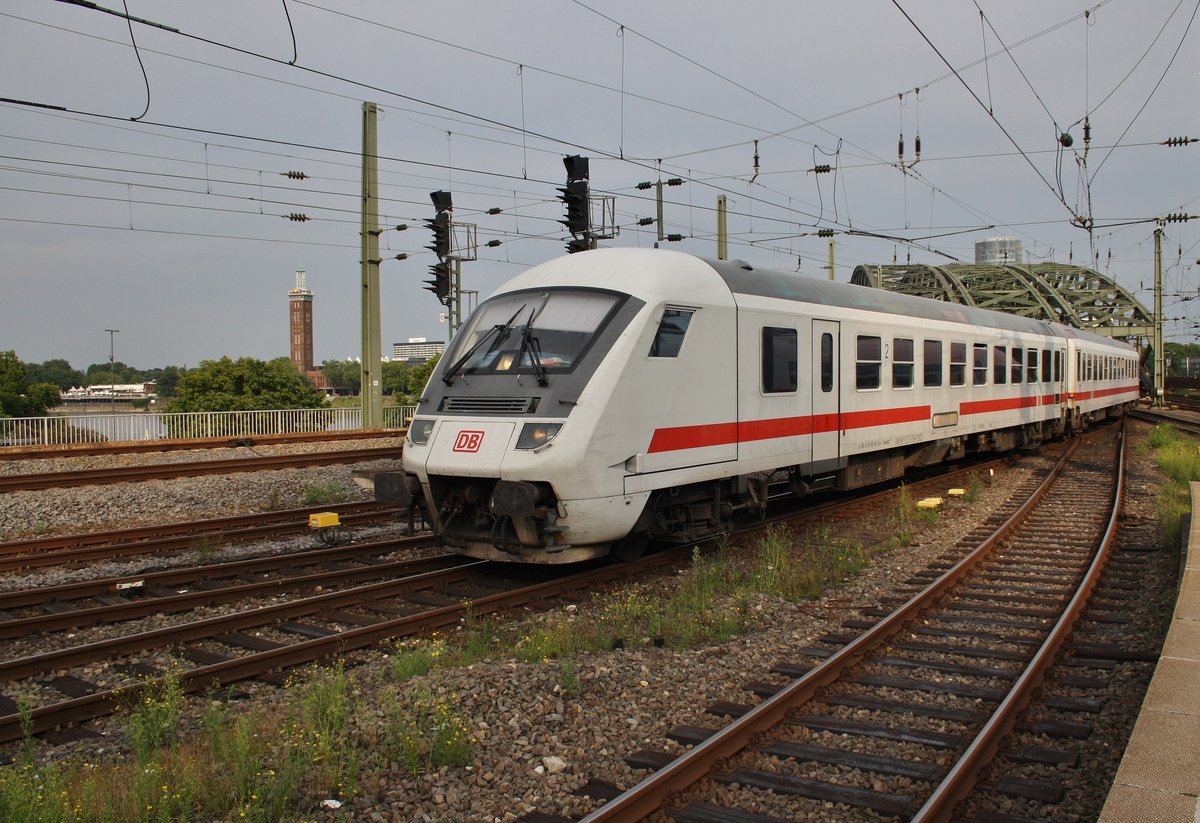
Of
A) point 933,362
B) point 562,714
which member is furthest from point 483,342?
point 933,362

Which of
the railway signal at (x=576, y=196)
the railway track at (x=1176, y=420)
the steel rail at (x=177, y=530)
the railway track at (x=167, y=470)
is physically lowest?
the steel rail at (x=177, y=530)

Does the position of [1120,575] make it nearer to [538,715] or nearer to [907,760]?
[907,760]

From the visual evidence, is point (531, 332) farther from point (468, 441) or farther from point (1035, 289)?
point (1035, 289)

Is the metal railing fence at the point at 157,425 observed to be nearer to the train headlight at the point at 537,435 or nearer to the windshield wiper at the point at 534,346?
the windshield wiper at the point at 534,346

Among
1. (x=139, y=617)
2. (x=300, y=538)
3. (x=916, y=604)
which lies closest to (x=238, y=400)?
(x=300, y=538)

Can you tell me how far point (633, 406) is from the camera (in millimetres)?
8188

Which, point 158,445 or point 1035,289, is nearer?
point 158,445

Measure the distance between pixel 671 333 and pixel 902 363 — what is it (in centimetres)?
619

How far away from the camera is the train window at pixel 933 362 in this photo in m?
14.3

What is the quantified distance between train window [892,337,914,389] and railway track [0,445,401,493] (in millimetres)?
10858

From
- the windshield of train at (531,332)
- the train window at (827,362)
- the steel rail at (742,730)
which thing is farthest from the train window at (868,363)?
the windshield of train at (531,332)

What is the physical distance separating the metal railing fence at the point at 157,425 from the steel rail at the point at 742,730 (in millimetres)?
21613

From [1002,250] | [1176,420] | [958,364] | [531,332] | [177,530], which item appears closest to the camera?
[531,332]

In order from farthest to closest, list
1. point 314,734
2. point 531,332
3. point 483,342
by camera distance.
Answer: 1. point 483,342
2. point 531,332
3. point 314,734
